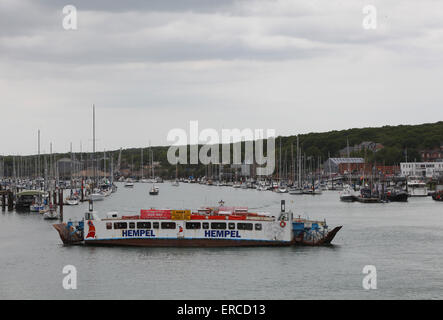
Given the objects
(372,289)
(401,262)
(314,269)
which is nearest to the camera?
(372,289)

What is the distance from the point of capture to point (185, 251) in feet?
224

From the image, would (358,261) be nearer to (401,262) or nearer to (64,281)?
(401,262)

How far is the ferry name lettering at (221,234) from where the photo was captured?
70062 millimetres

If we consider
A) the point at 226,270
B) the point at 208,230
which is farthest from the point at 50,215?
the point at 226,270

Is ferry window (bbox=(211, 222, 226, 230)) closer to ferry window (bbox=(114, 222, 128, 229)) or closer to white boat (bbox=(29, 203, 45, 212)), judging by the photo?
ferry window (bbox=(114, 222, 128, 229))

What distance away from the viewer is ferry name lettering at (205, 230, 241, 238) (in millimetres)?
70062

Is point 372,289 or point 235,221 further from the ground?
point 235,221

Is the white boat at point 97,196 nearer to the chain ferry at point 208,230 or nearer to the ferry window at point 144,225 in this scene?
the chain ferry at point 208,230

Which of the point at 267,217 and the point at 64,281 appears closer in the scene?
the point at 64,281

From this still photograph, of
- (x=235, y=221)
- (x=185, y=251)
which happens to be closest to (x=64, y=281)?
(x=185, y=251)

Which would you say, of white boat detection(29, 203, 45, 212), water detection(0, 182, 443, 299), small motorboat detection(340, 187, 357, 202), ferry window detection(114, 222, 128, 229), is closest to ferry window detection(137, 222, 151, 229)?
ferry window detection(114, 222, 128, 229)

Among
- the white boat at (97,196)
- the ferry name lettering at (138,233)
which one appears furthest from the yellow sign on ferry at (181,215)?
the white boat at (97,196)
